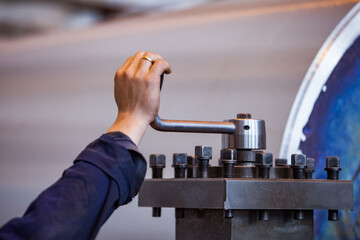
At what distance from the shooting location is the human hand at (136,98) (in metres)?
0.43

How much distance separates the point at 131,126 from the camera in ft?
1.40

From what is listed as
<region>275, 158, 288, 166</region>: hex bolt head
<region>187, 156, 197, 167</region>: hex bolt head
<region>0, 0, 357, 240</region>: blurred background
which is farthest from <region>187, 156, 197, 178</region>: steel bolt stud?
<region>0, 0, 357, 240</region>: blurred background

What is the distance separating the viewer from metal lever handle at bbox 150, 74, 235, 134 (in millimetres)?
474

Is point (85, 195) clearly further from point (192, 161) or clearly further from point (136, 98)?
point (192, 161)

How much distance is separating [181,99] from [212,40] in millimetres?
110

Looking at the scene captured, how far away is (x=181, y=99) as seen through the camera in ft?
3.11

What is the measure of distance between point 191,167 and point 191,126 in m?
0.09

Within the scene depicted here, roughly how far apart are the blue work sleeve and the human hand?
0.02 meters

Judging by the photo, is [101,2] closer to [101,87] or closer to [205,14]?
[101,87]

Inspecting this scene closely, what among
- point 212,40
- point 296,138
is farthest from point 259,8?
point 296,138

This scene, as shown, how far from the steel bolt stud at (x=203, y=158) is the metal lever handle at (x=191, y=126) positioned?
27 mm

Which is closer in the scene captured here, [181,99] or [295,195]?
[295,195]

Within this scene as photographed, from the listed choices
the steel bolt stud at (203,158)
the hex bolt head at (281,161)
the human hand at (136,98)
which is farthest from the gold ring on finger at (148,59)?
the hex bolt head at (281,161)

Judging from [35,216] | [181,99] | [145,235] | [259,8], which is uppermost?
[259,8]
